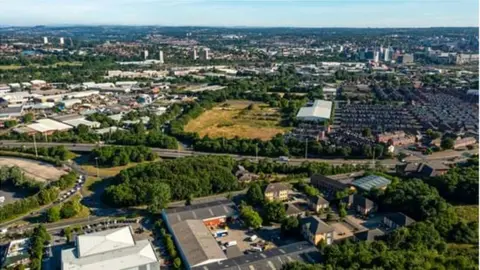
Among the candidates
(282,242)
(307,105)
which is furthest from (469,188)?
Result: (307,105)

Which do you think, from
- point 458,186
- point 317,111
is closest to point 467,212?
point 458,186

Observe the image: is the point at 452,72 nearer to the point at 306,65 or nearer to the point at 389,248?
the point at 306,65

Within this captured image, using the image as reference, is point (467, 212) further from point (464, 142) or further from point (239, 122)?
point (239, 122)

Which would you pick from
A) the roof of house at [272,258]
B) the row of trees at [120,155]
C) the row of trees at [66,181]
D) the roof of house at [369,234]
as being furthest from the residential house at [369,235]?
the row of trees at [66,181]

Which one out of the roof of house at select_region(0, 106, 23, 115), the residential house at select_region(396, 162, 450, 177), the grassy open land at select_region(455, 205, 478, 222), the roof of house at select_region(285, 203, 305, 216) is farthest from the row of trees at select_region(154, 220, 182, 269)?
the roof of house at select_region(0, 106, 23, 115)

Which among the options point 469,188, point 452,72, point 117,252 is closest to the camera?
point 117,252
